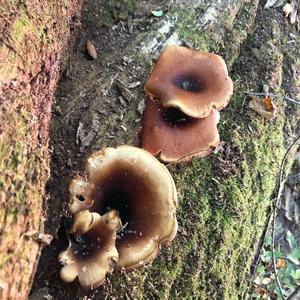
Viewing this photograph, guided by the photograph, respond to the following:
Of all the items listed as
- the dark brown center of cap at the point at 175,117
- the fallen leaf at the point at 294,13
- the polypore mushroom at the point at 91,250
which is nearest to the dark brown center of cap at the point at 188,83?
the dark brown center of cap at the point at 175,117

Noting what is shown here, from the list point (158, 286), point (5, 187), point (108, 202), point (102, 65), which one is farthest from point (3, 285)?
point (102, 65)

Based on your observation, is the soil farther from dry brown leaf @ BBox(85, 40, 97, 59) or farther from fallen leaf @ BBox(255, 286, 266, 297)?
fallen leaf @ BBox(255, 286, 266, 297)

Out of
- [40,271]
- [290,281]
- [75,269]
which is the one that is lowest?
[290,281]

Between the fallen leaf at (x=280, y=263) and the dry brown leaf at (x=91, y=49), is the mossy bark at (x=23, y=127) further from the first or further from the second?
the fallen leaf at (x=280, y=263)

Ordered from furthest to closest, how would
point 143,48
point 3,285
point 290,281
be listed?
point 290,281 < point 143,48 < point 3,285

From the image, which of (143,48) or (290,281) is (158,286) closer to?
(143,48)

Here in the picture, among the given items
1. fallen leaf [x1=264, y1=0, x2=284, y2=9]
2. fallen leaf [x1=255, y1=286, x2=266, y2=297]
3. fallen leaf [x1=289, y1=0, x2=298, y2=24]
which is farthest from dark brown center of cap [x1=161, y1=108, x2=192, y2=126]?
fallen leaf [x1=255, y1=286, x2=266, y2=297]
